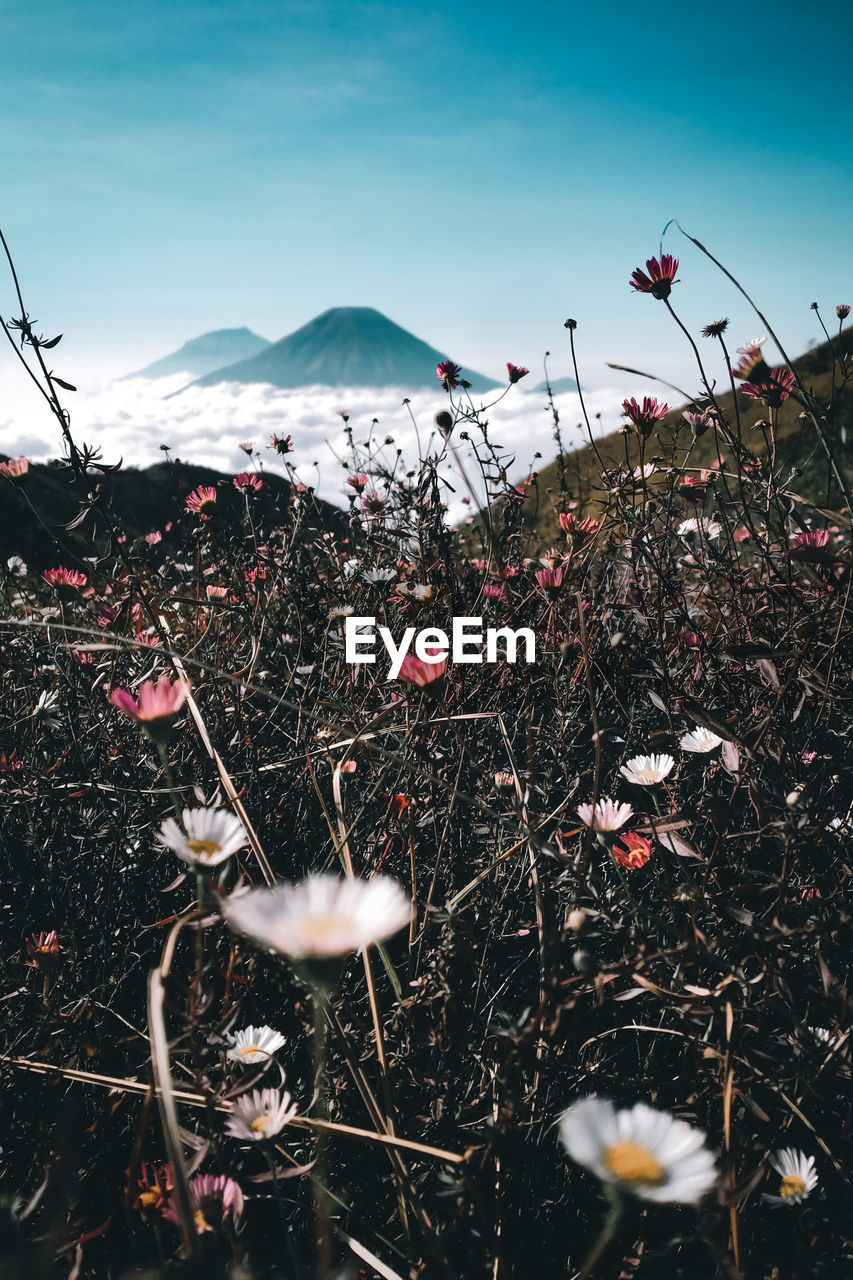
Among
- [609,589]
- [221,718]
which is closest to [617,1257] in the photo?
[221,718]

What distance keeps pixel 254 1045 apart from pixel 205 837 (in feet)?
0.74

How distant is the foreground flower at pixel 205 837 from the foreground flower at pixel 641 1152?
12.0 inches

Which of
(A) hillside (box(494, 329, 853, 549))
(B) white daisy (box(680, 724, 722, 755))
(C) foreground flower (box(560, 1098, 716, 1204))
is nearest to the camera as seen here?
(C) foreground flower (box(560, 1098, 716, 1204))

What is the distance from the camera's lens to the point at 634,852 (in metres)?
0.85

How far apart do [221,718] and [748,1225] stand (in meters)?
0.94

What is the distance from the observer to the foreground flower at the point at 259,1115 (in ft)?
1.87

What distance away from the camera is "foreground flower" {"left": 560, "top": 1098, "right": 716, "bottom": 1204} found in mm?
354

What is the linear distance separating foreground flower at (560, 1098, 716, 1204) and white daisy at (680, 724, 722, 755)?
0.56 meters

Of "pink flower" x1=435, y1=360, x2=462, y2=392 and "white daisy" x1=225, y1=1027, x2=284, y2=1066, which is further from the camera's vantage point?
"pink flower" x1=435, y1=360, x2=462, y2=392

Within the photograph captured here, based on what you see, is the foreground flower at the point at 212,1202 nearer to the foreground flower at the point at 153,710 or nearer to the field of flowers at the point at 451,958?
the field of flowers at the point at 451,958

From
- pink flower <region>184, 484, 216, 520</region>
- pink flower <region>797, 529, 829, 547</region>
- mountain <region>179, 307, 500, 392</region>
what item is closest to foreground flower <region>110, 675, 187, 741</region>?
pink flower <region>797, 529, 829, 547</region>

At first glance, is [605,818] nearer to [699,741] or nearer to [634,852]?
[634,852]

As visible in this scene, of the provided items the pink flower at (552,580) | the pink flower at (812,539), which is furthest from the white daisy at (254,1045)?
the pink flower at (812,539)

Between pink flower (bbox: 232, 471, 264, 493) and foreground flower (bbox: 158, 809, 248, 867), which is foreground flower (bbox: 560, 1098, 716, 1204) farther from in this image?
pink flower (bbox: 232, 471, 264, 493)
